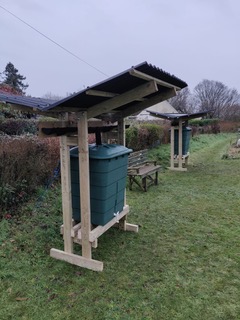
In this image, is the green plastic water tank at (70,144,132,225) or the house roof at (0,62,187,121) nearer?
the house roof at (0,62,187,121)

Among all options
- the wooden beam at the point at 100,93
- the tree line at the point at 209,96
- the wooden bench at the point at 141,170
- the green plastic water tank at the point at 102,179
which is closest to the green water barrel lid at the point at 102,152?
the green plastic water tank at the point at 102,179

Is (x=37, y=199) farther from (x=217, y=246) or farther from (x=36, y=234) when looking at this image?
(x=217, y=246)

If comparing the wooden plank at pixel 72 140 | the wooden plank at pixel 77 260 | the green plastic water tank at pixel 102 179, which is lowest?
the wooden plank at pixel 77 260

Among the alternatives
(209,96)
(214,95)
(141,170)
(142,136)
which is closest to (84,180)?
(141,170)

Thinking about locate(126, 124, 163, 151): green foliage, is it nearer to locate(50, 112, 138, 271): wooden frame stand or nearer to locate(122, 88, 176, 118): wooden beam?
locate(122, 88, 176, 118): wooden beam

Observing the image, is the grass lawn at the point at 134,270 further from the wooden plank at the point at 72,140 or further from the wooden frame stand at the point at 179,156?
the wooden frame stand at the point at 179,156

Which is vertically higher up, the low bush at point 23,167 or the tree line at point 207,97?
the tree line at point 207,97

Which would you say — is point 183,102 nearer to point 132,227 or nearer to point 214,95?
point 214,95

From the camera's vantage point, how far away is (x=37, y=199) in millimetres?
4336

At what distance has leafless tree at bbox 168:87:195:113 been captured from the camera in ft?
156

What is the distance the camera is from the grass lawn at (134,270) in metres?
2.21

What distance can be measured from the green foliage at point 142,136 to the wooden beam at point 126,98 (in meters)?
6.37

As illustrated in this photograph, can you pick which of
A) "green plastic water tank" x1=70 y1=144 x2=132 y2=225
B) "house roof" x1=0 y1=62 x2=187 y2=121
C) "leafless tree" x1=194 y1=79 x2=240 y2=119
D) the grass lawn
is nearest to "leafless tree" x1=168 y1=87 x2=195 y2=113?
"leafless tree" x1=194 y1=79 x2=240 y2=119

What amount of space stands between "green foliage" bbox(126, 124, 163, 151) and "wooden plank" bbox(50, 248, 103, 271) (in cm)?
Result: 643
